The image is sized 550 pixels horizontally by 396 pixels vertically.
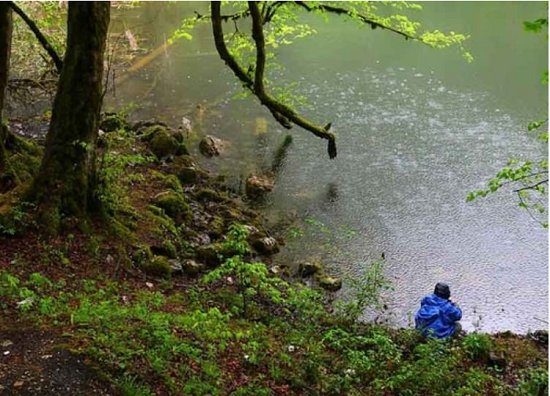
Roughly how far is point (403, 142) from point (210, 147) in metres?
5.03

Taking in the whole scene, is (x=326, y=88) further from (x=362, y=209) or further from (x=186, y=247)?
(x=186, y=247)

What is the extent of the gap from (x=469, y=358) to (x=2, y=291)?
17.2 ft

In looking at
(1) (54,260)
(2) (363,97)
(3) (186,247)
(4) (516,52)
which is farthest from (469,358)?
(4) (516,52)

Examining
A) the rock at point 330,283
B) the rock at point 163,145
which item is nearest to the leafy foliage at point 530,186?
the rock at point 330,283

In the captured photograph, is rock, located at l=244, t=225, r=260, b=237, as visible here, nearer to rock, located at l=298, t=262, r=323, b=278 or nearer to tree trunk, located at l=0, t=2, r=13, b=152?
rock, located at l=298, t=262, r=323, b=278

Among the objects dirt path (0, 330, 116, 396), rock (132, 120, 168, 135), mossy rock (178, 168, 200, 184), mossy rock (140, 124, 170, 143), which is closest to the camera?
dirt path (0, 330, 116, 396)

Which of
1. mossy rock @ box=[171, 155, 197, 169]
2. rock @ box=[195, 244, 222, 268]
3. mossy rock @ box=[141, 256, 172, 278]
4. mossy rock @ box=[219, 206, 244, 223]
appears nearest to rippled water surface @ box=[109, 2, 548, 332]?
mossy rock @ box=[171, 155, 197, 169]

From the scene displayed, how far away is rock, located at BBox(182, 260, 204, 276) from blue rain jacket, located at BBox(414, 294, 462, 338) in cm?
315

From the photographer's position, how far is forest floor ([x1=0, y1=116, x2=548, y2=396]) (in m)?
4.78

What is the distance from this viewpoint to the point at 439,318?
7719 millimetres

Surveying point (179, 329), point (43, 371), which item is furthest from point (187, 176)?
point (43, 371)

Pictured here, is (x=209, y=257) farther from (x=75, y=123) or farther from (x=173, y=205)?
(x=75, y=123)

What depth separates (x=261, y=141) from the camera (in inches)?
602

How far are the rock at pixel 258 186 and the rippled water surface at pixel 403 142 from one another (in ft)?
0.96
